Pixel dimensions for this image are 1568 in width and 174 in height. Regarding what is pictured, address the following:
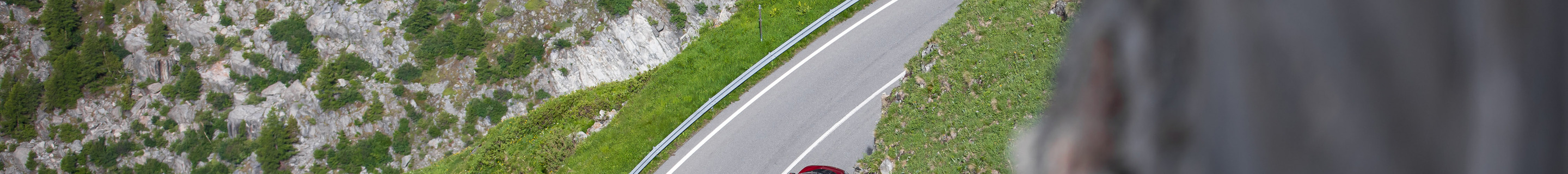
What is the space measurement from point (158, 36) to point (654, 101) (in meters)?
27.1

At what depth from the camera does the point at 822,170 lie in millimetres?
17906

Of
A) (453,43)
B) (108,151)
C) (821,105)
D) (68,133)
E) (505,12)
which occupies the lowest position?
(108,151)

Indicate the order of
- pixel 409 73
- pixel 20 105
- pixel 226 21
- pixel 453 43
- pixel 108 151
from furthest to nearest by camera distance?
pixel 20 105
pixel 108 151
pixel 226 21
pixel 409 73
pixel 453 43

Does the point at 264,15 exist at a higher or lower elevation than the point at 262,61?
higher

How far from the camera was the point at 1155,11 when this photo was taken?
0.93m

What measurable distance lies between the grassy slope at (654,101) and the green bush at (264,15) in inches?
A: 595

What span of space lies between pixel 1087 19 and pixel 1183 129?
256 mm

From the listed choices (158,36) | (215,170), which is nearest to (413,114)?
(215,170)

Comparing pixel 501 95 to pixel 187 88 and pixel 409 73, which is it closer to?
pixel 409 73

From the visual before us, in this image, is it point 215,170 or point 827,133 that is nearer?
point 827,133

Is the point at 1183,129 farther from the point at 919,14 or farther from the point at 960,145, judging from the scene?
the point at 919,14

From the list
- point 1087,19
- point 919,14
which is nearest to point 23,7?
point 919,14

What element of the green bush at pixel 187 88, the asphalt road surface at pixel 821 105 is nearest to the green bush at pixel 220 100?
the green bush at pixel 187 88

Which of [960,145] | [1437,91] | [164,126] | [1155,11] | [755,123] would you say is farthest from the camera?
[164,126]
